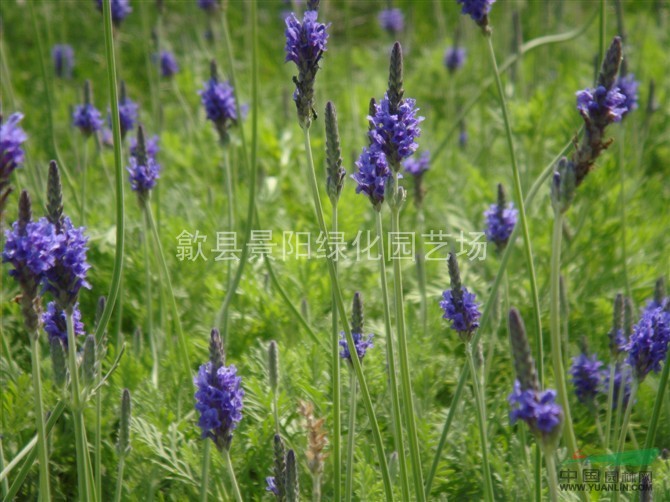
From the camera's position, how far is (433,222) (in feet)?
12.0

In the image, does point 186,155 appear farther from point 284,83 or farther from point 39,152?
point 284,83

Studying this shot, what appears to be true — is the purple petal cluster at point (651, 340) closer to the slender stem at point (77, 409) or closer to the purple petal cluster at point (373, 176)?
the purple petal cluster at point (373, 176)

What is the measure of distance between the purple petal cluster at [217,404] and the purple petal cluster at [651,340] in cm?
94

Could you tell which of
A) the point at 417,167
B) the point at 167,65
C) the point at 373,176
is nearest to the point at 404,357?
the point at 373,176

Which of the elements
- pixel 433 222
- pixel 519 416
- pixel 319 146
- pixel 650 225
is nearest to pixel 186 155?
pixel 319 146

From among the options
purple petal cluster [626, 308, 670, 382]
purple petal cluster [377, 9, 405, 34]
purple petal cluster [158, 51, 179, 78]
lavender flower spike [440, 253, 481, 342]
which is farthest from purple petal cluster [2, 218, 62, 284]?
purple petal cluster [377, 9, 405, 34]

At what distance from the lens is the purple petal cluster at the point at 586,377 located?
2375mm

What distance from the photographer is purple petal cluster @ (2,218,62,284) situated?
4.94ft

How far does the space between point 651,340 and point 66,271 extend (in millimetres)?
1319

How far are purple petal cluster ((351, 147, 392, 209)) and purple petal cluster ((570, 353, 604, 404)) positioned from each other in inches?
38.9

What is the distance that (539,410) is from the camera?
1.32m

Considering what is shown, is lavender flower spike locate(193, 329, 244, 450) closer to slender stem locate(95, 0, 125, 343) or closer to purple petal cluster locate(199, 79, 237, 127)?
slender stem locate(95, 0, 125, 343)

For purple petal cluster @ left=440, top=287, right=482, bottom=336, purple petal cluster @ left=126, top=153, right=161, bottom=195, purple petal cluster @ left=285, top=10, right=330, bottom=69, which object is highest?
purple petal cluster @ left=285, top=10, right=330, bottom=69

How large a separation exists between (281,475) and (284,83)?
383 cm
